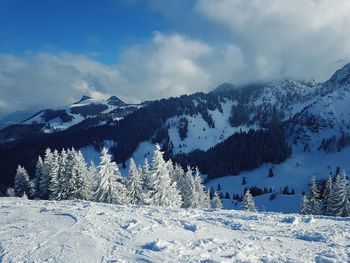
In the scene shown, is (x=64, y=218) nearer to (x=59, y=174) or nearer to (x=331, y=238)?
(x=331, y=238)

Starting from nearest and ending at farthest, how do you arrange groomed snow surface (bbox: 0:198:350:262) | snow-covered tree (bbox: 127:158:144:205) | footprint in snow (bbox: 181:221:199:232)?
1. groomed snow surface (bbox: 0:198:350:262)
2. footprint in snow (bbox: 181:221:199:232)
3. snow-covered tree (bbox: 127:158:144:205)

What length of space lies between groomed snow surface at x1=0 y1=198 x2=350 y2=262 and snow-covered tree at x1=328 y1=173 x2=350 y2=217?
1365 inches

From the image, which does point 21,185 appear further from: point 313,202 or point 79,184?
point 313,202

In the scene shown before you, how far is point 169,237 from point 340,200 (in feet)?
146

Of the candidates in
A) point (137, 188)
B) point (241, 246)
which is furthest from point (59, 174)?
point (241, 246)

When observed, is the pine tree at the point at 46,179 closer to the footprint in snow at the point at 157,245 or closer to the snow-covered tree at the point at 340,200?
the snow-covered tree at the point at 340,200

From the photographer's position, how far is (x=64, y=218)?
22500mm

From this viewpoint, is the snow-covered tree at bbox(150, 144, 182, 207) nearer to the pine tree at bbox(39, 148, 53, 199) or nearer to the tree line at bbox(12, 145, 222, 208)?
the tree line at bbox(12, 145, 222, 208)

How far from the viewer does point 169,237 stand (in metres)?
18.3

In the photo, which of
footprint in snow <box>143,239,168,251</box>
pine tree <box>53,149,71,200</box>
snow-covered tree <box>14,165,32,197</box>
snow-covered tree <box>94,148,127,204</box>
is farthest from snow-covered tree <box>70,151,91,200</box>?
footprint in snow <box>143,239,168,251</box>

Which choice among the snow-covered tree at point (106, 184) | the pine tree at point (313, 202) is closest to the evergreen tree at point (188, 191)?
the snow-covered tree at point (106, 184)

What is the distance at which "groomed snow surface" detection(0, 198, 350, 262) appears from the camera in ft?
51.6

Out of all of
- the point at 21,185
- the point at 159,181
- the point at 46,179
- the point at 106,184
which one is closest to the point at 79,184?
the point at 46,179

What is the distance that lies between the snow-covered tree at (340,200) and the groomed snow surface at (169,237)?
1365 inches
